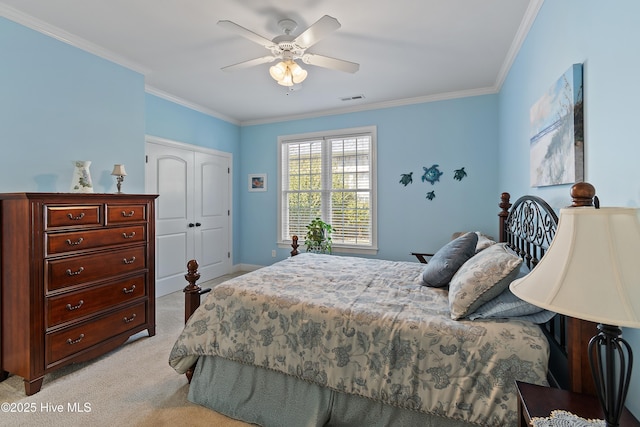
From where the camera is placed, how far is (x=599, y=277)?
0.76 m

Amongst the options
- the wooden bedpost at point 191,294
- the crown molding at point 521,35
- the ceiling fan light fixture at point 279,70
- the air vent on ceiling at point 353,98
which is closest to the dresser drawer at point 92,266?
the wooden bedpost at point 191,294

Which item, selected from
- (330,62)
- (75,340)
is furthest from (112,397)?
(330,62)

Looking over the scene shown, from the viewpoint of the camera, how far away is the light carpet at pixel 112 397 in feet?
6.07

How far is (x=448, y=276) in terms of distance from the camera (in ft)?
6.93

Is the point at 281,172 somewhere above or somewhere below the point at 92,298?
above

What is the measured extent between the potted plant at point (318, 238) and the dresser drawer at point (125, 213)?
2363 mm

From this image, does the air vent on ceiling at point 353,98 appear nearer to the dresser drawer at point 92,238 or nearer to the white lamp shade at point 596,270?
the dresser drawer at point 92,238

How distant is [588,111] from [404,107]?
10.1 feet

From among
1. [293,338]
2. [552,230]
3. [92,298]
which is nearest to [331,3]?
[552,230]

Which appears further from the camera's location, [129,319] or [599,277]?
[129,319]

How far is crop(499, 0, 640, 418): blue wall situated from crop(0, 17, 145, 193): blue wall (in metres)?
3.72

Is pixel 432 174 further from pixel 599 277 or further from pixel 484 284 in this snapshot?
pixel 599 277

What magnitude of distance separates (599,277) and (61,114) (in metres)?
3.68

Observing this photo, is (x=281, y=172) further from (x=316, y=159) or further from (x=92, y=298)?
(x=92, y=298)
